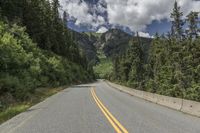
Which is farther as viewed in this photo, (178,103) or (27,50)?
(27,50)

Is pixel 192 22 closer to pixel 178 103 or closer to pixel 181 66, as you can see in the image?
pixel 181 66

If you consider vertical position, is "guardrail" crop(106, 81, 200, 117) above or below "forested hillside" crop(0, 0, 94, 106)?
below

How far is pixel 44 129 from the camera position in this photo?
9.15 meters

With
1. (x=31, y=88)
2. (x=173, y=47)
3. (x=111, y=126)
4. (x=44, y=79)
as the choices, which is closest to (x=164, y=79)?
(x=173, y=47)

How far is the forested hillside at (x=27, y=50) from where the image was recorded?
21.4m

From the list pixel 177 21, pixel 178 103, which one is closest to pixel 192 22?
pixel 177 21

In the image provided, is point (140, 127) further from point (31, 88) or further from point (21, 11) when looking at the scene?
point (21, 11)

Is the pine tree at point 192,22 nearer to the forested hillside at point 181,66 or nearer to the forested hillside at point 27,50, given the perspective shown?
the forested hillside at point 181,66

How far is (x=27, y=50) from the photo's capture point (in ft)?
124

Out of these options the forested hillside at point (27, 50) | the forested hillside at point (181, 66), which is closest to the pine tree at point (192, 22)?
the forested hillside at point (181, 66)

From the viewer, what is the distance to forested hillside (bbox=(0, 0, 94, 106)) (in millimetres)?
21438

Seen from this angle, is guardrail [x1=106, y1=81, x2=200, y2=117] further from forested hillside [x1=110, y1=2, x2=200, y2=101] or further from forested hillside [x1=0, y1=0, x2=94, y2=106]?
forested hillside [x1=110, y1=2, x2=200, y2=101]

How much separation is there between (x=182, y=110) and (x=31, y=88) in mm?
16577

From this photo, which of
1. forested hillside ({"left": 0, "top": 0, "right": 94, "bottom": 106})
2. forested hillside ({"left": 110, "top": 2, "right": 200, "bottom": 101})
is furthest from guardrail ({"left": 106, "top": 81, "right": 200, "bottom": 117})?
forested hillside ({"left": 110, "top": 2, "right": 200, "bottom": 101})
